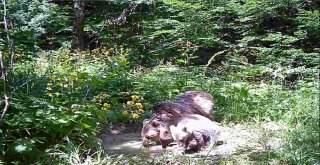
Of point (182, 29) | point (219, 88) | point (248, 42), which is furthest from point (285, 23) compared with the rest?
point (219, 88)

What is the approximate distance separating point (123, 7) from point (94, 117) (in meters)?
7.46

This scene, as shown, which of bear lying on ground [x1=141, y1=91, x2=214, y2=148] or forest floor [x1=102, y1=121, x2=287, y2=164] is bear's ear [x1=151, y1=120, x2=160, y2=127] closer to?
bear lying on ground [x1=141, y1=91, x2=214, y2=148]

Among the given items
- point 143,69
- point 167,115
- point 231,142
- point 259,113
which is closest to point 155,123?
point 167,115

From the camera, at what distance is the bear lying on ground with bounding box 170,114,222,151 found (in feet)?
13.5

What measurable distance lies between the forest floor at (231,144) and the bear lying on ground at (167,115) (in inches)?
4.4

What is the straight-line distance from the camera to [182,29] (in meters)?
9.30

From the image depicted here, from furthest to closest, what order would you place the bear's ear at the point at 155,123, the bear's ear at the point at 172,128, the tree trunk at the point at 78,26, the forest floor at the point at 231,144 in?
the tree trunk at the point at 78,26 → the bear's ear at the point at 155,123 → the bear's ear at the point at 172,128 → the forest floor at the point at 231,144

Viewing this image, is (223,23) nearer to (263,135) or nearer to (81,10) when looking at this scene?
(81,10)

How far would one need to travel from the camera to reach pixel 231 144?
13.9ft

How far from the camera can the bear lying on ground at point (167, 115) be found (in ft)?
14.6

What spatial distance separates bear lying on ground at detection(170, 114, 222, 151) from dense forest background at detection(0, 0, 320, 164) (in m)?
0.48

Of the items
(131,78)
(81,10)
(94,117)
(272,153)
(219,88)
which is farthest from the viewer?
(81,10)

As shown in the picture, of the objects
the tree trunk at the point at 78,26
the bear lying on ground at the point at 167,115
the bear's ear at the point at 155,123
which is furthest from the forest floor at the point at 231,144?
the tree trunk at the point at 78,26

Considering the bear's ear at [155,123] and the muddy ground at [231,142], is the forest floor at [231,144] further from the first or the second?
the bear's ear at [155,123]
